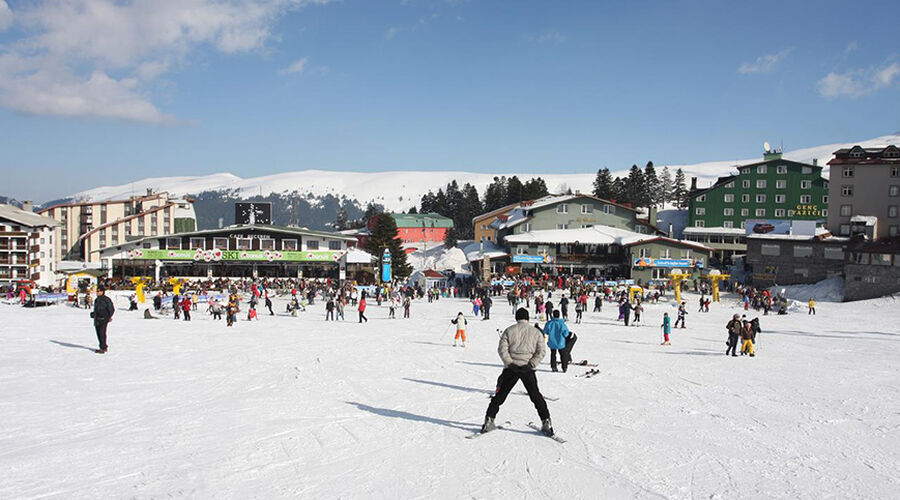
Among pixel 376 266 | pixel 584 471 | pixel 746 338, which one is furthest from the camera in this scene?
pixel 376 266

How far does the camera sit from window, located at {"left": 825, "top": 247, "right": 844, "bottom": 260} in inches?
1748

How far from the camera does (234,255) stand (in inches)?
2029

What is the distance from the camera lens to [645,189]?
105500 millimetres

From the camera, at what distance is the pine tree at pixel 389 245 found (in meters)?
68.1

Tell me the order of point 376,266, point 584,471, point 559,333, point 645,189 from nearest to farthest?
point 584,471
point 559,333
point 376,266
point 645,189

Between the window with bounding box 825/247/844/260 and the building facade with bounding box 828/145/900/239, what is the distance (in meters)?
4.63

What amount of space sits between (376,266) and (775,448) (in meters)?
50.0

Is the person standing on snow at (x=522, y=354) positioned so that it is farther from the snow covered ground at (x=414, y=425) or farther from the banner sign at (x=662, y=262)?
the banner sign at (x=662, y=262)

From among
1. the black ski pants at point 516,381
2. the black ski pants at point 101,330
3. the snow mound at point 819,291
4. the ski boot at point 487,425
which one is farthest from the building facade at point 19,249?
the snow mound at point 819,291

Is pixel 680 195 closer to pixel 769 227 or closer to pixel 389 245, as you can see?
pixel 769 227

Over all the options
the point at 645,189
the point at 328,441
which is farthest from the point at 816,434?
the point at 645,189

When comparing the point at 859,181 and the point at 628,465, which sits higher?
the point at 859,181

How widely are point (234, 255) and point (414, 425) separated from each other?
47644 millimetres

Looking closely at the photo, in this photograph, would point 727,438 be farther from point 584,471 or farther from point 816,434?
point 584,471
